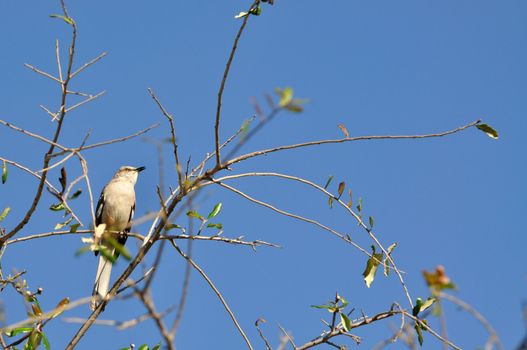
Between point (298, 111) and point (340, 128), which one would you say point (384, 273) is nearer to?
point (340, 128)

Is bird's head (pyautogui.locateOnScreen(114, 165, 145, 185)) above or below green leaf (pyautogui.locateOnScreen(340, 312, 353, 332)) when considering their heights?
above

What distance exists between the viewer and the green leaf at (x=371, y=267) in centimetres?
401

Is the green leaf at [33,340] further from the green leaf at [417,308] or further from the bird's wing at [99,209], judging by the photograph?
the bird's wing at [99,209]

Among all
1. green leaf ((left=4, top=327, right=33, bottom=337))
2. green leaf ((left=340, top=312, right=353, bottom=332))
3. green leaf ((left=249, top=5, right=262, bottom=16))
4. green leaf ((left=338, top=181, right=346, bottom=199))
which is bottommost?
green leaf ((left=340, top=312, right=353, bottom=332))

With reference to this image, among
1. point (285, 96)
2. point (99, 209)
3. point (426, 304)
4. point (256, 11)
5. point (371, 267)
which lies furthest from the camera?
point (99, 209)

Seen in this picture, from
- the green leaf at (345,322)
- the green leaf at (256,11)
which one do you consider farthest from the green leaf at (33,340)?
the green leaf at (256,11)

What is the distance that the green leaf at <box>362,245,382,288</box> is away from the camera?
4012 millimetres

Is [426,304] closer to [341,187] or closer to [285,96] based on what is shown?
[341,187]

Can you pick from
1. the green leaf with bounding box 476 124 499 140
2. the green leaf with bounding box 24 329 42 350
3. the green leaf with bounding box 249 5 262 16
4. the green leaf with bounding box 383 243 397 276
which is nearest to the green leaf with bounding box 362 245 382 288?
the green leaf with bounding box 383 243 397 276

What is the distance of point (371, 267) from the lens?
4.06 metres

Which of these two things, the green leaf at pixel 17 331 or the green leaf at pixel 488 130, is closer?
the green leaf at pixel 488 130

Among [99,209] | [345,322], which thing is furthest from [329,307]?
[99,209]

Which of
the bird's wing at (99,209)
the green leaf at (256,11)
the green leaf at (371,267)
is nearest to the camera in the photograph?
the green leaf at (256,11)

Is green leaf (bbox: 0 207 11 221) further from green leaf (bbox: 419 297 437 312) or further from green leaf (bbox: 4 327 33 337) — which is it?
green leaf (bbox: 419 297 437 312)
